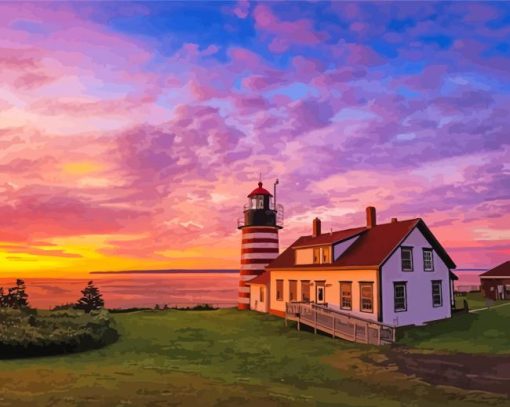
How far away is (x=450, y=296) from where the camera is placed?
35062mm

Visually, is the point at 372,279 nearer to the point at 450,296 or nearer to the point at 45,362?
the point at 450,296

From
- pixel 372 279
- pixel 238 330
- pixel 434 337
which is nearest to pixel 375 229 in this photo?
pixel 372 279

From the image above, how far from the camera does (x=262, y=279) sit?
42750mm

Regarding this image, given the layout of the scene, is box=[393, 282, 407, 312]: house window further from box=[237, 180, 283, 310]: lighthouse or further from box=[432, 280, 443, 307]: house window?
box=[237, 180, 283, 310]: lighthouse

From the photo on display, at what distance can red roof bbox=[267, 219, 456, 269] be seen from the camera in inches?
1230

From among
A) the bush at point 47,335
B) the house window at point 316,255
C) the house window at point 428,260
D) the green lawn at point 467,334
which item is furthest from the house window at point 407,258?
the bush at point 47,335

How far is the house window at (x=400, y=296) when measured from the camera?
30.6 metres

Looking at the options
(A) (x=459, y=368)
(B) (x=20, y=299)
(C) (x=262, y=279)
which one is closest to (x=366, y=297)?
(A) (x=459, y=368)

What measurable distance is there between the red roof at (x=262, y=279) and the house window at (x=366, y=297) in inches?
482

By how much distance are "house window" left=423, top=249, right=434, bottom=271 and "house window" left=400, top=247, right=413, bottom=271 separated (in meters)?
1.69

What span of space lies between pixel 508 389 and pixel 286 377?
291 inches

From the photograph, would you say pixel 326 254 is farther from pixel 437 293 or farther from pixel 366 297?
pixel 437 293

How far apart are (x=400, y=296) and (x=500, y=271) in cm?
2631

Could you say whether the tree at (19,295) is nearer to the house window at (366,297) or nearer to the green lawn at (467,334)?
the house window at (366,297)
